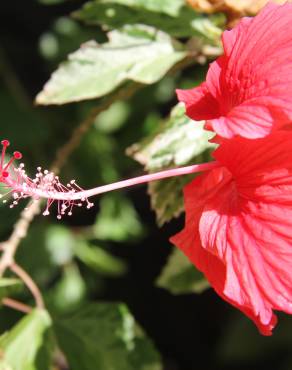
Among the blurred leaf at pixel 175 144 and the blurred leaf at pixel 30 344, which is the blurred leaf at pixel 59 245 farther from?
the blurred leaf at pixel 175 144

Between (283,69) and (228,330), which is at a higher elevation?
(283,69)

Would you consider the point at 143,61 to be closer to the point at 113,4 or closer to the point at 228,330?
the point at 113,4

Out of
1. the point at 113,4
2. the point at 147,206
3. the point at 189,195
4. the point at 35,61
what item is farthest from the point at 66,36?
the point at 189,195

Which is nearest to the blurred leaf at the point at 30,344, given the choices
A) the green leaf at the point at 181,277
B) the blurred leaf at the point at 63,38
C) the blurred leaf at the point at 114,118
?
the green leaf at the point at 181,277

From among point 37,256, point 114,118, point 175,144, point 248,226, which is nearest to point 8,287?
point 175,144

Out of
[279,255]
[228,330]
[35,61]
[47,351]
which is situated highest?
[35,61]

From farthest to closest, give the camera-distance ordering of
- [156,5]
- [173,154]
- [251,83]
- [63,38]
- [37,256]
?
[63,38], [37,256], [156,5], [173,154], [251,83]

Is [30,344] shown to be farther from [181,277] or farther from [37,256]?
[37,256]
